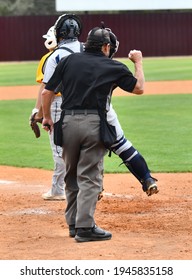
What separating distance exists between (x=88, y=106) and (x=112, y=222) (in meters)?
1.41

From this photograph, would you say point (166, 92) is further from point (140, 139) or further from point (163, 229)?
point (163, 229)

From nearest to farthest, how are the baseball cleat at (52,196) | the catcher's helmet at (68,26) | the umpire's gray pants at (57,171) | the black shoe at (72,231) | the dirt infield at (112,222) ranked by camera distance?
the dirt infield at (112,222)
the black shoe at (72,231)
the catcher's helmet at (68,26)
the umpire's gray pants at (57,171)
the baseball cleat at (52,196)

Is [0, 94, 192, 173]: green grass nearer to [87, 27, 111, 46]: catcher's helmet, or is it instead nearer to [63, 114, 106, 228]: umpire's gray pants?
[63, 114, 106, 228]: umpire's gray pants

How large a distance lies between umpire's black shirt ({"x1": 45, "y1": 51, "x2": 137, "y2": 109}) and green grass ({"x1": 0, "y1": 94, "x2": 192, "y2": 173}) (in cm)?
462

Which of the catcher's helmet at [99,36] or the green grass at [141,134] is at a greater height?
the catcher's helmet at [99,36]

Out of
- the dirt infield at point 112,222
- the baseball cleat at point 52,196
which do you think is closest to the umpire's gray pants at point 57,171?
the baseball cleat at point 52,196

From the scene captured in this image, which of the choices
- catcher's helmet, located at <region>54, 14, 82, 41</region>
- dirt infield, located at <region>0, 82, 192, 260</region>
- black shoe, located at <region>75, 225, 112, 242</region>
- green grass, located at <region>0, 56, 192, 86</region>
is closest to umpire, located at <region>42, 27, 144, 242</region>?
black shoe, located at <region>75, 225, 112, 242</region>

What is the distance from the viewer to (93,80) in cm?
679

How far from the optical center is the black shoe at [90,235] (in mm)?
6902

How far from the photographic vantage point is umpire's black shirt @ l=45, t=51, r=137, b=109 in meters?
6.79

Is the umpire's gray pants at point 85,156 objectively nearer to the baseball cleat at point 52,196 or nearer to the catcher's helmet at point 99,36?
the catcher's helmet at point 99,36

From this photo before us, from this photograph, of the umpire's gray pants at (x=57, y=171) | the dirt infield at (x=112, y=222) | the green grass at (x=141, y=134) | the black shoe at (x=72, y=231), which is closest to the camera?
the dirt infield at (x=112, y=222)

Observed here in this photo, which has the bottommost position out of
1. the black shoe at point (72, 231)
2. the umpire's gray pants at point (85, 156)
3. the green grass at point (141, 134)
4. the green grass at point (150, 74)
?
the green grass at point (150, 74)

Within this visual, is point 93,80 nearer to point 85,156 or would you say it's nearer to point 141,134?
point 85,156
